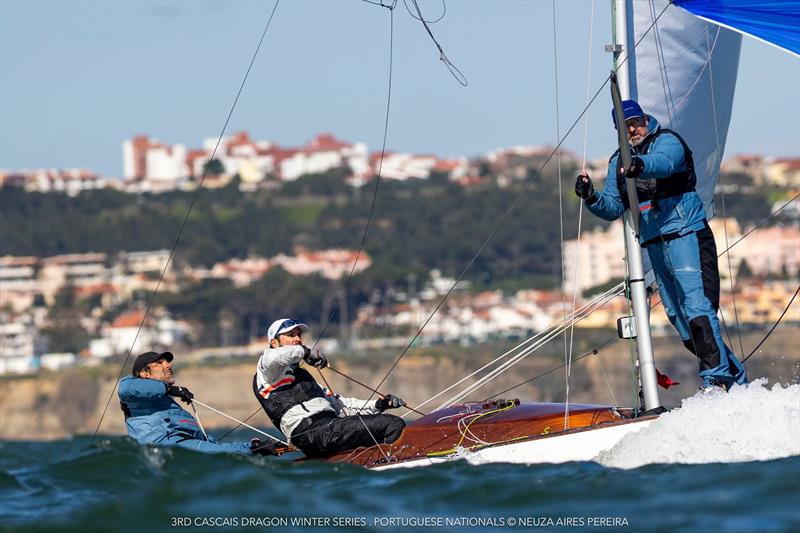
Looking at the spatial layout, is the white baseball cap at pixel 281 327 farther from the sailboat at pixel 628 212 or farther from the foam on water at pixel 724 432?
the foam on water at pixel 724 432

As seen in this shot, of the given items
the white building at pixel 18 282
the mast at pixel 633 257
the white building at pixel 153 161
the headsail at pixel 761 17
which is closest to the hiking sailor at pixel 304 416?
the mast at pixel 633 257

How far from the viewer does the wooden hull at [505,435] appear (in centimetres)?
696

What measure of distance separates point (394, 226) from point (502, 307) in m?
16.4

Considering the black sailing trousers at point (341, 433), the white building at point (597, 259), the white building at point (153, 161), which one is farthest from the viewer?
the white building at point (153, 161)

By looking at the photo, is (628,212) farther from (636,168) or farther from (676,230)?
(636,168)

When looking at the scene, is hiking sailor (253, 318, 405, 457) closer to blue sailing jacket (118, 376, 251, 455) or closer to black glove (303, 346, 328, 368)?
black glove (303, 346, 328, 368)

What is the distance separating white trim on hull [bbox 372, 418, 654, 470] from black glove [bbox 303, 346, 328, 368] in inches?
32.8

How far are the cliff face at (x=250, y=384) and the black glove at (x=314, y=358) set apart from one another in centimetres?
4083

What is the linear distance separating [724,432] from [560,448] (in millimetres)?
802

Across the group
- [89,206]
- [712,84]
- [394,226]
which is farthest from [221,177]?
[712,84]

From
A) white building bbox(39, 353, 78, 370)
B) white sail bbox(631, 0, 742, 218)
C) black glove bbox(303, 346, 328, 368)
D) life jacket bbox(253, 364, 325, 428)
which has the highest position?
white sail bbox(631, 0, 742, 218)

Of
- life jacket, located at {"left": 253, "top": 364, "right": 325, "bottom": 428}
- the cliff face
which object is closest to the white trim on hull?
life jacket, located at {"left": 253, "top": 364, "right": 325, "bottom": 428}

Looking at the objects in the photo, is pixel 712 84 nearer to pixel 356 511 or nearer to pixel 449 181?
pixel 356 511

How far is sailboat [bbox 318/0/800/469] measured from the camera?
7121 millimetres
